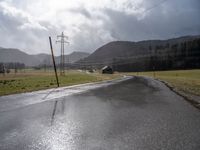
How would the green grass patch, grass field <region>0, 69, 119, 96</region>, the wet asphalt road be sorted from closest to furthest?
1. the wet asphalt road
2. grass field <region>0, 69, 119, 96</region>
3. the green grass patch

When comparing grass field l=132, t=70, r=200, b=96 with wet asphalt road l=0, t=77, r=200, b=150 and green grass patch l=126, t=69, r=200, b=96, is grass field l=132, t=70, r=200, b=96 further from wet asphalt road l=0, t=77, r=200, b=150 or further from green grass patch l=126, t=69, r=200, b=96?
wet asphalt road l=0, t=77, r=200, b=150

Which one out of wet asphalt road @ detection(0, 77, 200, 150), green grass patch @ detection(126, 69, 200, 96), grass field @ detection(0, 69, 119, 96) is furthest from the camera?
green grass patch @ detection(126, 69, 200, 96)

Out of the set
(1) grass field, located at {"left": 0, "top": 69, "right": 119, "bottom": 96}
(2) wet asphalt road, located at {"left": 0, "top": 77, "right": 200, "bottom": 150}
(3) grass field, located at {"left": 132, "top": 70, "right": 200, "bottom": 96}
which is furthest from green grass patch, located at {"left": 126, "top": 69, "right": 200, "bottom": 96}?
(1) grass field, located at {"left": 0, "top": 69, "right": 119, "bottom": 96}

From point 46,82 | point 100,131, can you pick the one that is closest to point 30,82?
point 46,82

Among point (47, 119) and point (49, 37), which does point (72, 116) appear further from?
point (49, 37)

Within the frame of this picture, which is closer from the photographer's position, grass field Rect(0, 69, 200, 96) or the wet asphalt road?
the wet asphalt road

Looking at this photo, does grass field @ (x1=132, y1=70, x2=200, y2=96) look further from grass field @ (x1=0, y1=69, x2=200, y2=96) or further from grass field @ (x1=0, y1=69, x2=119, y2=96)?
grass field @ (x1=0, y1=69, x2=119, y2=96)

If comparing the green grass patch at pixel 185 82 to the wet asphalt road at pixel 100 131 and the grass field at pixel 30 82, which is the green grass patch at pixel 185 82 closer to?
the wet asphalt road at pixel 100 131

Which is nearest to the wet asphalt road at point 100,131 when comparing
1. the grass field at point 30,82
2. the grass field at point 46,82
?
the grass field at point 46,82

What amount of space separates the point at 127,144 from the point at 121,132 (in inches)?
51.2

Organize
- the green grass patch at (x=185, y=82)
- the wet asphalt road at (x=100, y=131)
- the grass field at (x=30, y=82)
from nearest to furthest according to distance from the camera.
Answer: the wet asphalt road at (x=100, y=131)
the grass field at (x=30, y=82)
the green grass patch at (x=185, y=82)

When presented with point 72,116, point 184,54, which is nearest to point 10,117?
point 72,116

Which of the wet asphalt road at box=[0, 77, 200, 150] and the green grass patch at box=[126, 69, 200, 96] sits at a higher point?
the wet asphalt road at box=[0, 77, 200, 150]

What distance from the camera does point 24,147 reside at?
20.1ft
